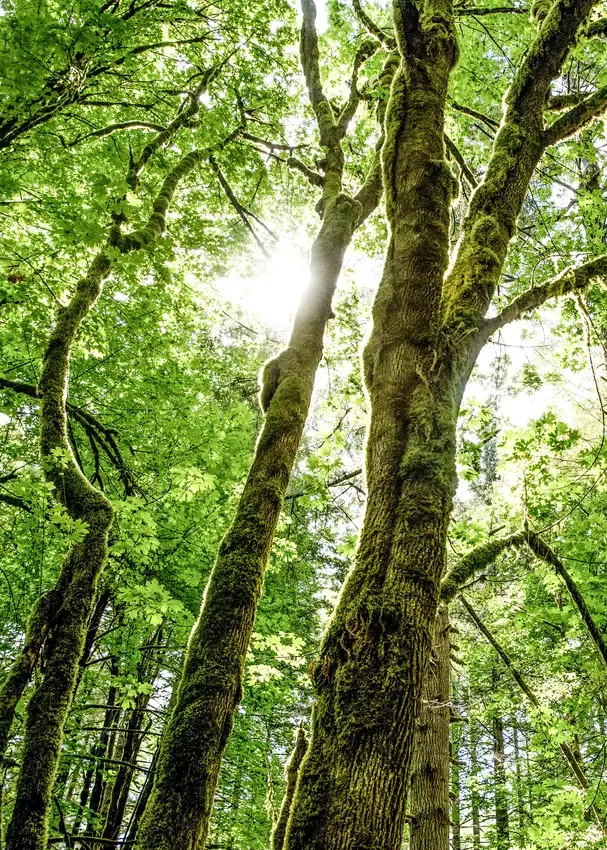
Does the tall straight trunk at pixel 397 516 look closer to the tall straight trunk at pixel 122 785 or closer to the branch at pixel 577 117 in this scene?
the branch at pixel 577 117

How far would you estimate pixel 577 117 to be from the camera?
12.8ft

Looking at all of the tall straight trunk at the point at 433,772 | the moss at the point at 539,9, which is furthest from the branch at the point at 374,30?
the tall straight trunk at the point at 433,772

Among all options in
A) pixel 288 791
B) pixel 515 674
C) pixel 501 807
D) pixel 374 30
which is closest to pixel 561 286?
pixel 288 791

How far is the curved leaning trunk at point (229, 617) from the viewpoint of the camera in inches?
90.4

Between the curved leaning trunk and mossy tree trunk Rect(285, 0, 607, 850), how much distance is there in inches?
28.7

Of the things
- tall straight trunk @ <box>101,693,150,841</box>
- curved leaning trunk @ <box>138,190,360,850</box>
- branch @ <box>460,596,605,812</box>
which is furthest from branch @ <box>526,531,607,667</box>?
tall straight trunk @ <box>101,693,150,841</box>

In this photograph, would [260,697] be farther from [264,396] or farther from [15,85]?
[15,85]

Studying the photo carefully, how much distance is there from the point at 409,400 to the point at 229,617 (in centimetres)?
162

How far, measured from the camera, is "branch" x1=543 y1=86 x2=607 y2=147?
3.84m

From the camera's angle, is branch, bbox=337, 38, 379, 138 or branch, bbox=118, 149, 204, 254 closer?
branch, bbox=118, 149, 204, 254

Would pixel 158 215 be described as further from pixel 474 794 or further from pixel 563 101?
pixel 474 794

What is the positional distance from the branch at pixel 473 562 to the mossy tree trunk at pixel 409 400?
240cm

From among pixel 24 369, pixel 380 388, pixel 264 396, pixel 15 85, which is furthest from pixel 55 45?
pixel 24 369

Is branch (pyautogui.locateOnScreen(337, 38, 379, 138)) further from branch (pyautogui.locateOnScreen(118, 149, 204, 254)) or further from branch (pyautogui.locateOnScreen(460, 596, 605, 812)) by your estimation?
branch (pyautogui.locateOnScreen(460, 596, 605, 812))
